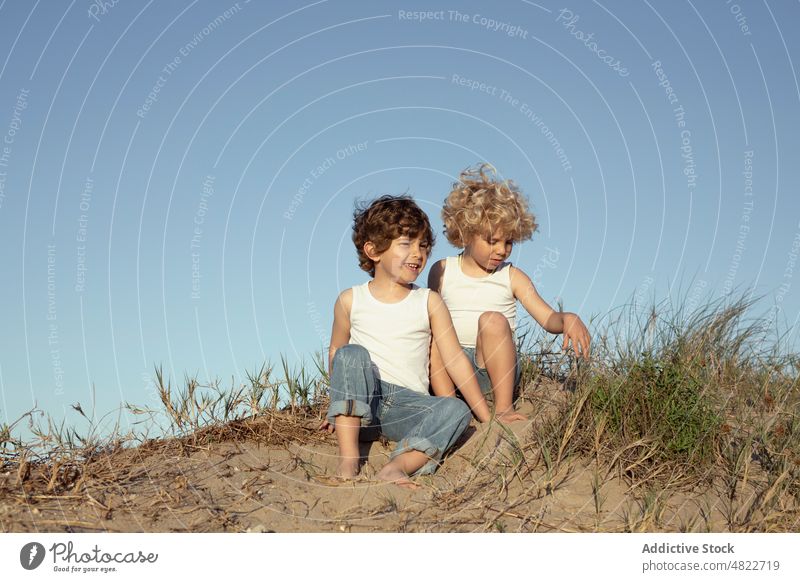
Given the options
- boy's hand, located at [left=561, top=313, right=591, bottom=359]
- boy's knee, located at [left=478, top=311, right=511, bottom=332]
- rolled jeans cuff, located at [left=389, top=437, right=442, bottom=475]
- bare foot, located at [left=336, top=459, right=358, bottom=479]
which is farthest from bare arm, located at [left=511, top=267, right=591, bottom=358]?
bare foot, located at [left=336, top=459, right=358, bottom=479]

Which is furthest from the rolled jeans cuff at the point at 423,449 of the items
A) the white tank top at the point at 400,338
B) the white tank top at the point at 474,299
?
the white tank top at the point at 474,299

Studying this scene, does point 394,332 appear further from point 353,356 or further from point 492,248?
point 492,248

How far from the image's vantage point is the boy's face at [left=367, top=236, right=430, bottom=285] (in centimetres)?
502

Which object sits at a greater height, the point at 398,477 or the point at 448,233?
the point at 448,233

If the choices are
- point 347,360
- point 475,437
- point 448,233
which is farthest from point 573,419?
point 448,233

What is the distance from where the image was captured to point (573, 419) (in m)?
4.42

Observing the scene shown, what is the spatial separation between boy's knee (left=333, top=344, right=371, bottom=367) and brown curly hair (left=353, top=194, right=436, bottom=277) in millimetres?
736

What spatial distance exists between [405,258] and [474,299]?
818 mm

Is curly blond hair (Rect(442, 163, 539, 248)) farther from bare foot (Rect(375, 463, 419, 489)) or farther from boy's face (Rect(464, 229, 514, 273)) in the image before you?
bare foot (Rect(375, 463, 419, 489))

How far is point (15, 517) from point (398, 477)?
1.96 metres

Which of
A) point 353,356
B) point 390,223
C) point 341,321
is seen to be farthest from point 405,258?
point 353,356
